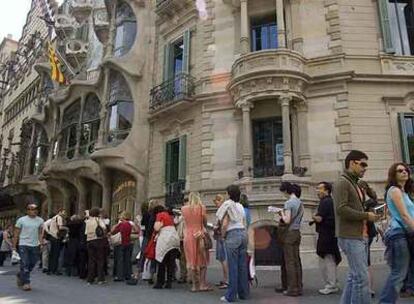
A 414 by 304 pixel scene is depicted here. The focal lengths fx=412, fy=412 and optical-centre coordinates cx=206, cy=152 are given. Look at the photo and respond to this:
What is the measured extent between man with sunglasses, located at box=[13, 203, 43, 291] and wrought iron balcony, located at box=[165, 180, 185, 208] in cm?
787

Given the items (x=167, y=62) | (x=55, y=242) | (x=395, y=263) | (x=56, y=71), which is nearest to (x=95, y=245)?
(x=55, y=242)

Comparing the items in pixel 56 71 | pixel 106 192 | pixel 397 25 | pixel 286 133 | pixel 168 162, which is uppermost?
pixel 56 71

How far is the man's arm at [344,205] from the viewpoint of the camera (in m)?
4.47

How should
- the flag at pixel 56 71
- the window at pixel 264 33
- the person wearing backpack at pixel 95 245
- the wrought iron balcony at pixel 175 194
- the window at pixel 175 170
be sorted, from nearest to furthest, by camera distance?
the person wearing backpack at pixel 95 245
the window at pixel 264 33
the wrought iron balcony at pixel 175 194
the window at pixel 175 170
the flag at pixel 56 71

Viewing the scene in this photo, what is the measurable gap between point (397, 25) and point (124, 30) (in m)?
12.5

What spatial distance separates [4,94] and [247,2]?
3772 centimetres

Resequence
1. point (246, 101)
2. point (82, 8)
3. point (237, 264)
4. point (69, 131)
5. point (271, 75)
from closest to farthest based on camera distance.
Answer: point (237, 264) → point (271, 75) → point (246, 101) → point (69, 131) → point (82, 8)

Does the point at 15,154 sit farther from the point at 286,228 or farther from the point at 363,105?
the point at 286,228

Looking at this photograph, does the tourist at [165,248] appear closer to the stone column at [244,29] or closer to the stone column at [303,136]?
the stone column at [303,136]

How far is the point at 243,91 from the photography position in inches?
566

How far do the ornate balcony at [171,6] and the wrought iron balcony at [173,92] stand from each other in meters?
3.44

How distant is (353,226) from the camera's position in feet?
15.0

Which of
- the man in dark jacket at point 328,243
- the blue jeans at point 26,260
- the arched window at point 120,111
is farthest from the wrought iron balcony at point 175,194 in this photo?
the man in dark jacket at point 328,243

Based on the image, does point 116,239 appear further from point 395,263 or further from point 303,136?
point 303,136
